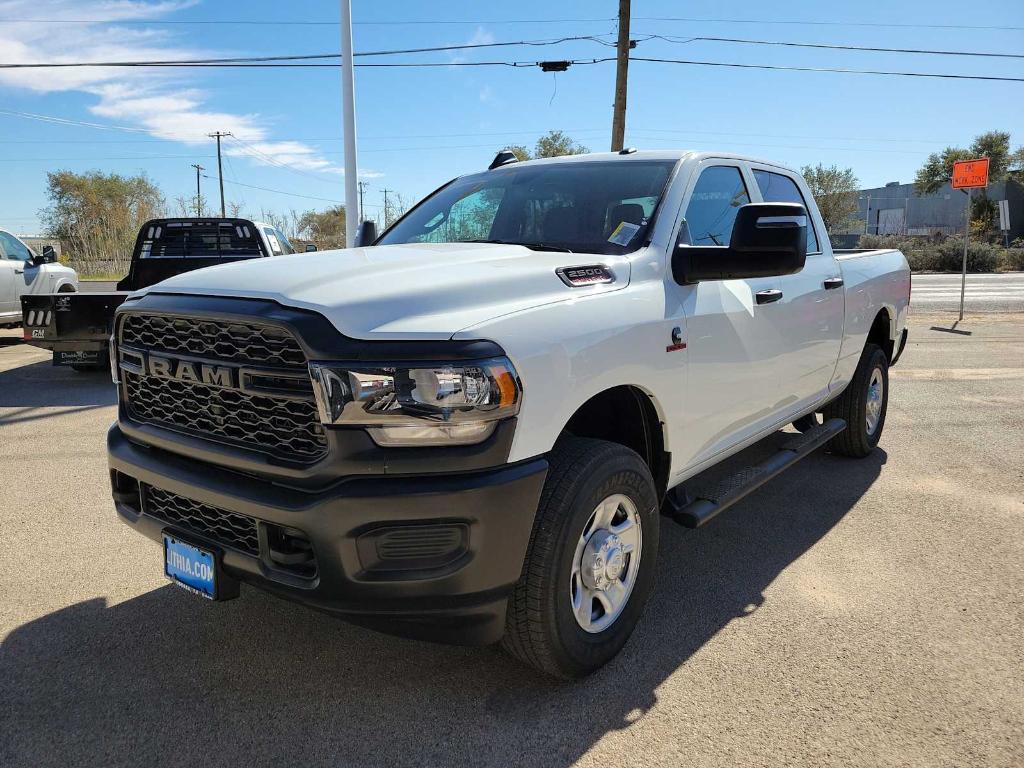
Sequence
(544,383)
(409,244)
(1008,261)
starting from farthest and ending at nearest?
1. (1008,261)
2. (409,244)
3. (544,383)

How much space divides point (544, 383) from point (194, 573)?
4.38 ft

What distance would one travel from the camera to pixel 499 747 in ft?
7.80

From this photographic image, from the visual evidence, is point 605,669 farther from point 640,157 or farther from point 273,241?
point 273,241

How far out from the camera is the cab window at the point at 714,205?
11.1 feet

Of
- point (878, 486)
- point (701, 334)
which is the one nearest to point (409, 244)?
point (701, 334)

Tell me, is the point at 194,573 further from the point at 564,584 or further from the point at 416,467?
the point at 564,584

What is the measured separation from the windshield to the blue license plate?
1.77m

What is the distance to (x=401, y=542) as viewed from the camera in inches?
85.0

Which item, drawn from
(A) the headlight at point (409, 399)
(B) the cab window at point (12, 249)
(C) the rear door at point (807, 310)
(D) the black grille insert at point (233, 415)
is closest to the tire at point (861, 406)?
(C) the rear door at point (807, 310)

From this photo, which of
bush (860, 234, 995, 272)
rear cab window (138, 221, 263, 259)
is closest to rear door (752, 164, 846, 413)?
rear cab window (138, 221, 263, 259)

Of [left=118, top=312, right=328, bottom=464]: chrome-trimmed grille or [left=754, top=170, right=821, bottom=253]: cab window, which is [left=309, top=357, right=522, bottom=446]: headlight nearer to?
[left=118, top=312, right=328, bottom=464]: chrome-trimmed grille

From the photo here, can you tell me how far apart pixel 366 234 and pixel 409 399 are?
248 cm

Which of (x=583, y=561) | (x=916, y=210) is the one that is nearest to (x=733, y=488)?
(x=583, y=561)

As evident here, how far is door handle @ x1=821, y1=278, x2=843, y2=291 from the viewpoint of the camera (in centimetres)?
439
